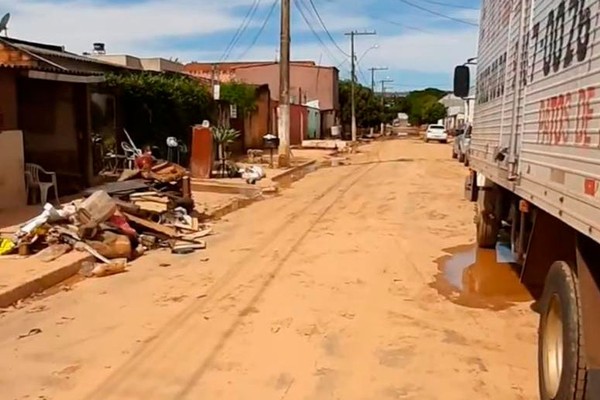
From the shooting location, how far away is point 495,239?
1123 cm

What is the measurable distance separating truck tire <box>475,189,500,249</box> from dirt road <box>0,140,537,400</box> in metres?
0.53

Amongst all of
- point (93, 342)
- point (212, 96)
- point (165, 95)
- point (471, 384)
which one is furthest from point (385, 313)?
point (212, 96)

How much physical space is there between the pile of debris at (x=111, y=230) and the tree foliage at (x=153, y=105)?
8.67m

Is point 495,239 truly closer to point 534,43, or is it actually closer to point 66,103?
point 534,43

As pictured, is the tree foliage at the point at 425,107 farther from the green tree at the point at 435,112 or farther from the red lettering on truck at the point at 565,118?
the red lettering on truck at the point at 565,118

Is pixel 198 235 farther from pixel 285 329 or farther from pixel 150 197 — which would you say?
pixel 285 329

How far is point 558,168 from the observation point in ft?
15.3

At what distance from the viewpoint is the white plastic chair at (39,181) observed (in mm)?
14117

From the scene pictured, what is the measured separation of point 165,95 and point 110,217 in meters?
12.4

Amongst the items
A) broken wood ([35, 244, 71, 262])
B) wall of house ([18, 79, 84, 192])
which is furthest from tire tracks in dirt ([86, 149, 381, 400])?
wall of house ([18, 79, 84, 192])

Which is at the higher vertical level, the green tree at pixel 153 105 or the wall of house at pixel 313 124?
the green tree at pixel 153 105

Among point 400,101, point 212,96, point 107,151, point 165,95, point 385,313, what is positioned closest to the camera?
point 385,313

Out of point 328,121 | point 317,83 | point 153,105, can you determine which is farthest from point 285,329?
point 317,83

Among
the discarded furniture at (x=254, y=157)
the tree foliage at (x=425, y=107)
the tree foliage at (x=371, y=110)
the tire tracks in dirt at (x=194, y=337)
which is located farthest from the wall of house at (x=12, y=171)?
the tree foliage at (x=425, y=107)
